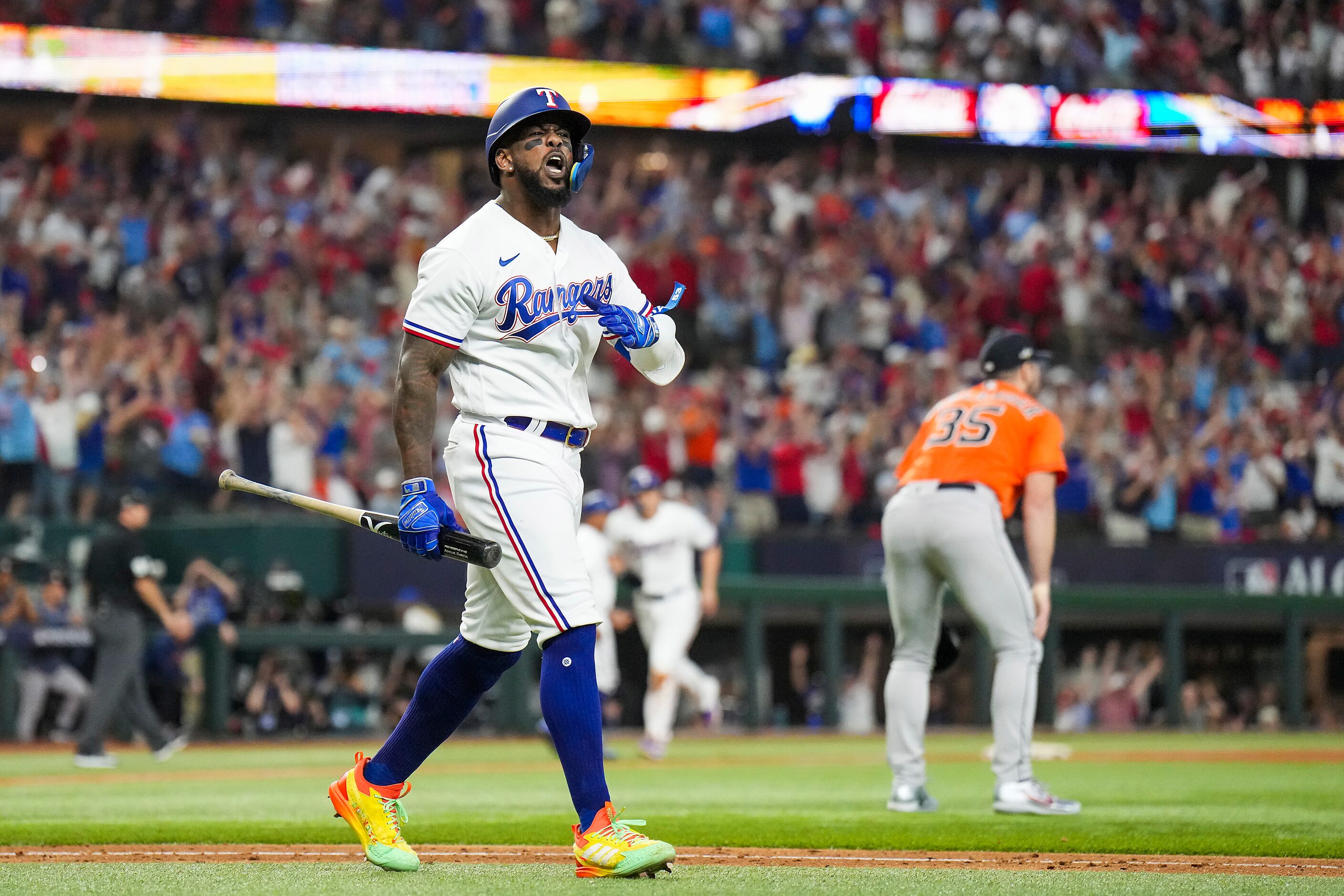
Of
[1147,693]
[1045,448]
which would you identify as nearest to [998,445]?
[1045,448]

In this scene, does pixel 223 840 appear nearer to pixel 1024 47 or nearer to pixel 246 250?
pixel 246 250

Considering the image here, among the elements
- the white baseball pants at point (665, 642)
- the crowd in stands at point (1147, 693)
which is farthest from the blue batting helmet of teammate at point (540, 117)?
the crowd in stands at point (1147, 693)

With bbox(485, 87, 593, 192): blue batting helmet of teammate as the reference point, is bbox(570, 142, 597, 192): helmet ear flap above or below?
below

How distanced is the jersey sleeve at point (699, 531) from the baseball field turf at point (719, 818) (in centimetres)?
153

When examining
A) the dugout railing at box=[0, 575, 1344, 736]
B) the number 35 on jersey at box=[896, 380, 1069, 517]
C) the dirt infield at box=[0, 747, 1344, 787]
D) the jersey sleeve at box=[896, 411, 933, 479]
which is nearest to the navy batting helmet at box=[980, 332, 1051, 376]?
the number 35 on jersey at box=[896, 380, 1069, 517]

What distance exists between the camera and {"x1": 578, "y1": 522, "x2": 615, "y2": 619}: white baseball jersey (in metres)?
13.0

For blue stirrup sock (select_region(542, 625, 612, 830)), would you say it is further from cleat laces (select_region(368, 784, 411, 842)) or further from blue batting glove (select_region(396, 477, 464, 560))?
cleat laces (select_region(368, 784, 411, 842))

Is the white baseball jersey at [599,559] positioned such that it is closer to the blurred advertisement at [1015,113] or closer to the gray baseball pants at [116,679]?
the gray baseball pants at [116,679]

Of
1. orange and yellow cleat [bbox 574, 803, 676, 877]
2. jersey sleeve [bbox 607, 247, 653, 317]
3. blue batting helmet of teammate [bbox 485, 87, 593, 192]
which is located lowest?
orange and yellow cleat [bbox 574, 803, 676, 877]

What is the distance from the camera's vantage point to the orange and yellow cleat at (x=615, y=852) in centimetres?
481

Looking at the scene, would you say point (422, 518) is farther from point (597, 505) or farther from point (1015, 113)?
point (1015, 113)

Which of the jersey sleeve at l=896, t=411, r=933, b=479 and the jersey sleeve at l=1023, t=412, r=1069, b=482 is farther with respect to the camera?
the jersey sleeve at l=896, t=411, r=933, b=479

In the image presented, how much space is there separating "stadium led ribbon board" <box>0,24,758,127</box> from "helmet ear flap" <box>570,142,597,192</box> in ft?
53.6

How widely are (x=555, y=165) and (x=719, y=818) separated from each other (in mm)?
3251
